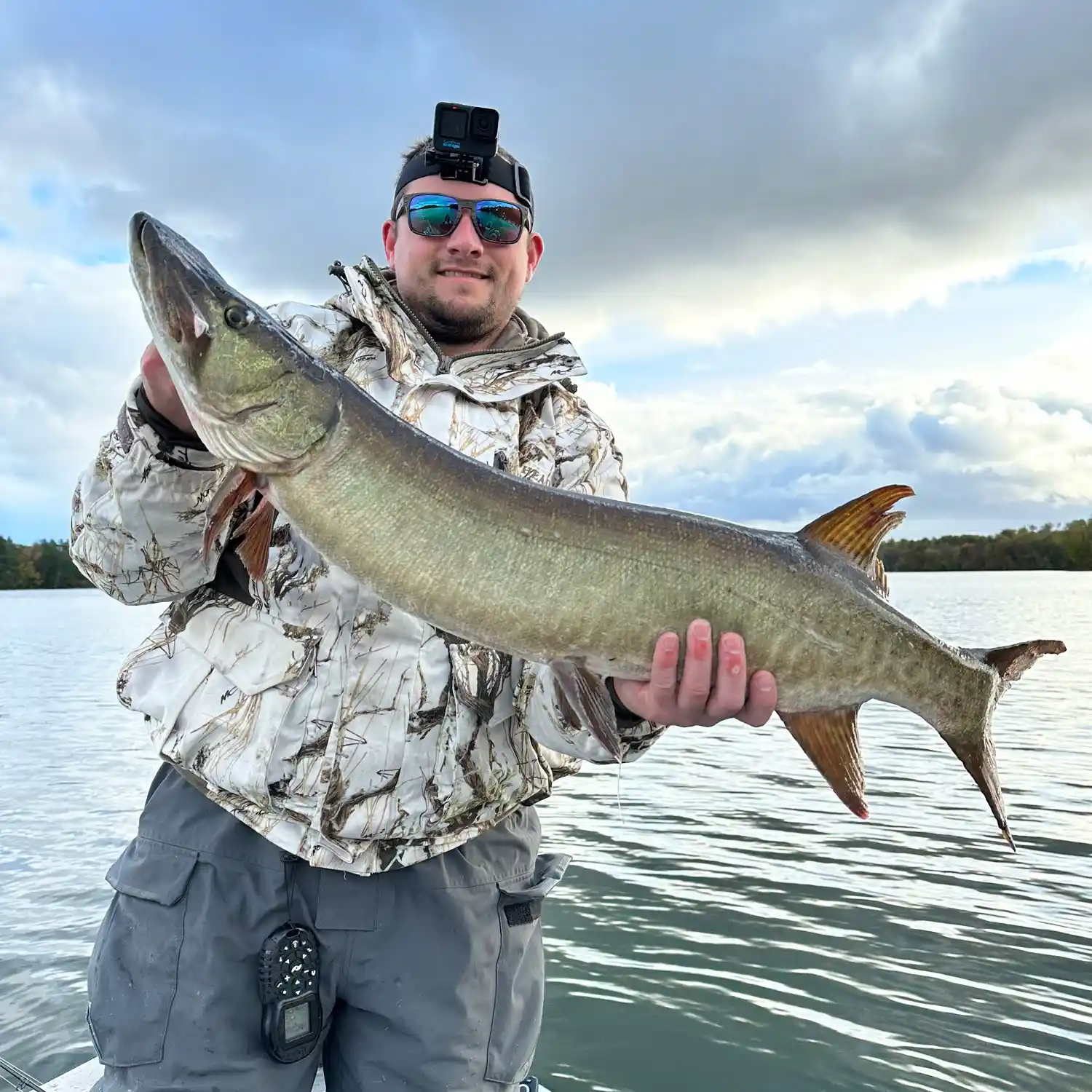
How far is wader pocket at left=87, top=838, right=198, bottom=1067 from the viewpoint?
2484 millimetres

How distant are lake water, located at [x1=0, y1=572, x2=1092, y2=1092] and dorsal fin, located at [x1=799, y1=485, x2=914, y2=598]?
294 centimetres

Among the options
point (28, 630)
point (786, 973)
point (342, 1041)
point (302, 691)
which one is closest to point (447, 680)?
point (302, 691)

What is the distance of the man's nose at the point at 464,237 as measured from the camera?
3.28m

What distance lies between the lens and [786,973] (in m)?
5.41

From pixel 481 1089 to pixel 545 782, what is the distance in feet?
2.88

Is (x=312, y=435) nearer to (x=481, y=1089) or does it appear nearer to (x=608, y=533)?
(x=608, y=533)

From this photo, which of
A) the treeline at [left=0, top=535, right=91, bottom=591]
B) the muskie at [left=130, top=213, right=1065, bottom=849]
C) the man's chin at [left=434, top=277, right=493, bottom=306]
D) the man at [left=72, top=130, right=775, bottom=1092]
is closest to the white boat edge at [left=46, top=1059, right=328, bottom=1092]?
the man at [left=72, top=130, right=775, bottom=1092]

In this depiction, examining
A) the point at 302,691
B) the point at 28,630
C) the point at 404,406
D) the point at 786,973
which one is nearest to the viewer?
the point at 302,691

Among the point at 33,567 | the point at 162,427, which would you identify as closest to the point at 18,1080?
the point at 162,427

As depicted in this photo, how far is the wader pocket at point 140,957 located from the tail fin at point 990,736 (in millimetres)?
2196

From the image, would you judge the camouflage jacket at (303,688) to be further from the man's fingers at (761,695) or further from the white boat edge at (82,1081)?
the white boat edge at (82,1081)

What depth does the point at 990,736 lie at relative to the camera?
2.74 m

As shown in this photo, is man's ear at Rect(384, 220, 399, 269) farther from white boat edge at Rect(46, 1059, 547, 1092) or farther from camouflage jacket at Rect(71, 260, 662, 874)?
white boat edge at Rect(46, 1059, 547, 1092)

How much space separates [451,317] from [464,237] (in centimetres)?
30
